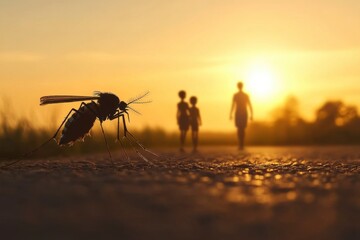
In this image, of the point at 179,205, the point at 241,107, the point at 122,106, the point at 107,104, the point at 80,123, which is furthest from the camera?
the point at 241,107

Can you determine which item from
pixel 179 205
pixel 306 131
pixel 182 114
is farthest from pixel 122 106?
pixel 306 131

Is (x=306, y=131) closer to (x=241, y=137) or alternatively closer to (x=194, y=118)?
(x=241, y=137)

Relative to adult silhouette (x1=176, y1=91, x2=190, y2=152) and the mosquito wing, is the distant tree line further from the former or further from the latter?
the mosquito wing

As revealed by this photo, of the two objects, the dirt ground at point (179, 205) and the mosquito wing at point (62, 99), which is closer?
the dirt ground at point (179, 205)

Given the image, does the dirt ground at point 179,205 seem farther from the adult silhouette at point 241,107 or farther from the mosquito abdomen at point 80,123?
the adult silhouette at point 241,107

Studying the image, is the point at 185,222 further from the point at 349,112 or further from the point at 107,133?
the point at 349,112

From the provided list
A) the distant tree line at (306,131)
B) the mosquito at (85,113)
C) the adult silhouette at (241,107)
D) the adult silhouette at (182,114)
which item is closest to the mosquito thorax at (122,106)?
the mosquito at (85,113)

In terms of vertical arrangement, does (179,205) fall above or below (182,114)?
below

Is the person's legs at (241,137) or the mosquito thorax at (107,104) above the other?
the mosquito thorax at (107,104)

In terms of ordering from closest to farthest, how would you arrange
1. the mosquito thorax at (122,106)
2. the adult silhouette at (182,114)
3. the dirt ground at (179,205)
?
the dirt ground at (179,205) < the mosquito thorax at (122,106) < the adult silhouette at (182,114)
